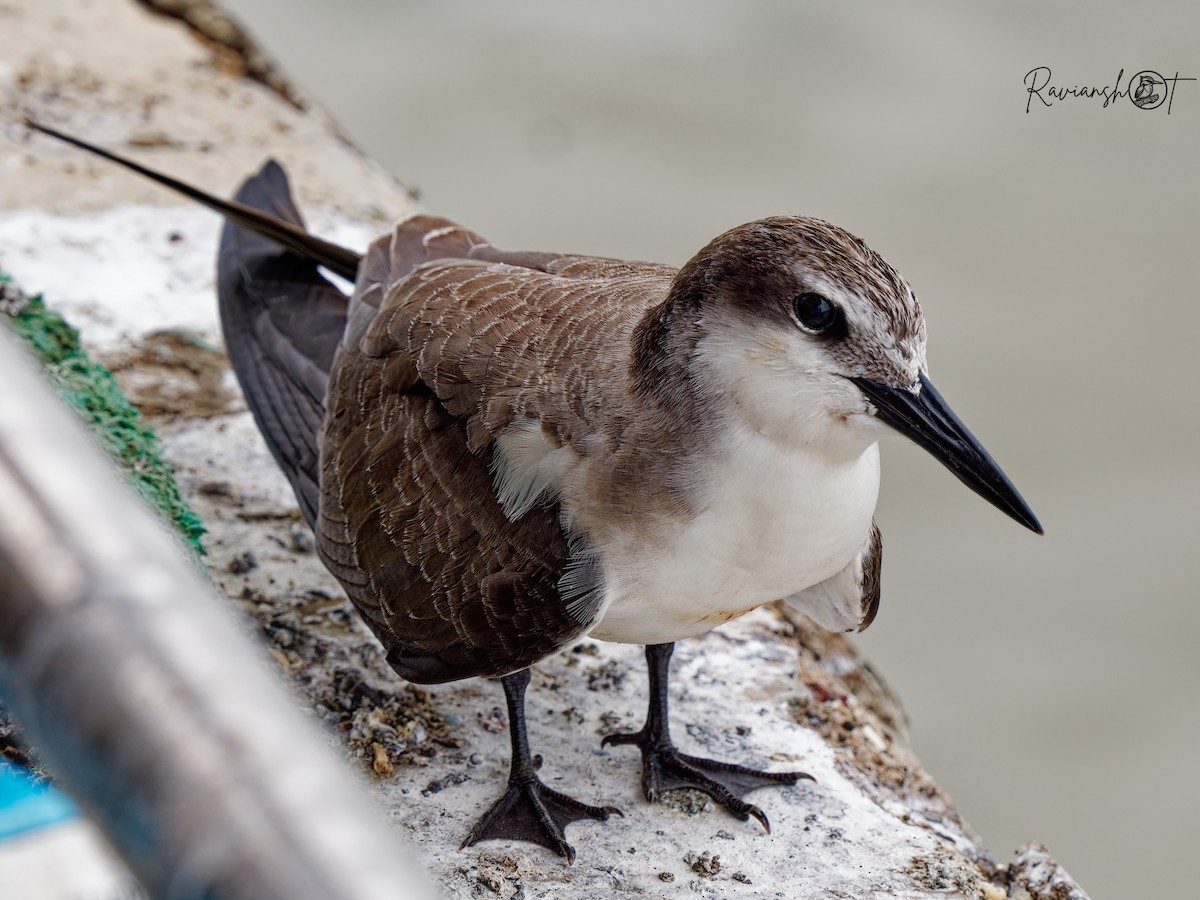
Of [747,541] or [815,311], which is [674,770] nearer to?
[747,541]

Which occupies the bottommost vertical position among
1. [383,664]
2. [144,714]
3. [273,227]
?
[383,664]

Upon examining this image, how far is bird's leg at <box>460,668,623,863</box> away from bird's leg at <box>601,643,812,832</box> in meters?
0.16

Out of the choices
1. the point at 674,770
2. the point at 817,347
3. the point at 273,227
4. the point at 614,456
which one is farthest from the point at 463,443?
the point at 273,227

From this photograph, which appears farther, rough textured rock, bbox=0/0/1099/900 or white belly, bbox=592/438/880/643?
rough textured rock, bbox=0/0/1099/900

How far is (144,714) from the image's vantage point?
70 centimetres

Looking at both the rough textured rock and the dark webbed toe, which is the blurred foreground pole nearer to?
the rough textured rock

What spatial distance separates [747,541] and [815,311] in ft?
1.64

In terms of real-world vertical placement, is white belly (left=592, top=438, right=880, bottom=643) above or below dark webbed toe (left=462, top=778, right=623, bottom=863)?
above

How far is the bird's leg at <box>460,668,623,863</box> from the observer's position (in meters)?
3.14

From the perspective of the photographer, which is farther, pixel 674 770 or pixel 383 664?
pixel 383 664

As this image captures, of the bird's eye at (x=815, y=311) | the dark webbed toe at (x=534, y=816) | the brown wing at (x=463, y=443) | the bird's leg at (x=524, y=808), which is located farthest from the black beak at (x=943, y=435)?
the dark webbed toe at (x=534, y=816)

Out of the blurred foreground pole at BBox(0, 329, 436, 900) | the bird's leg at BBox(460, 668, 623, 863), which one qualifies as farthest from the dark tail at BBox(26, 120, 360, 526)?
the blurred foreground pole at BBox(0, 329, 436, 900)

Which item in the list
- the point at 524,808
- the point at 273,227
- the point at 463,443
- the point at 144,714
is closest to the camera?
the point at 144,714

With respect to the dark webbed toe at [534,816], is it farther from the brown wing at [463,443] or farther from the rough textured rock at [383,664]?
the brown wing at [463,443]
